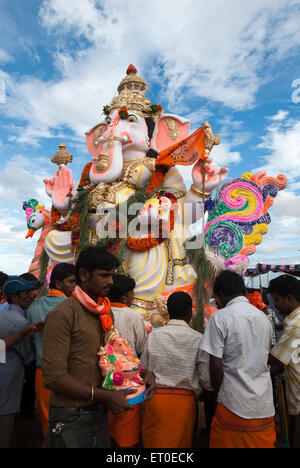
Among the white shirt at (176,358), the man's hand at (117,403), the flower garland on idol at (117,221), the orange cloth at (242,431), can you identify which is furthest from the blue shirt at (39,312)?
the flower garland on idol at (117,221)

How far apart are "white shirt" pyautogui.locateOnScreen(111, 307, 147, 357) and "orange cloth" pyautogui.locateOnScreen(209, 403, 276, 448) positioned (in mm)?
722

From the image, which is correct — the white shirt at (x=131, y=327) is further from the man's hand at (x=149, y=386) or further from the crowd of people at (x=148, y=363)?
the man's hand at (x=149, y=386)

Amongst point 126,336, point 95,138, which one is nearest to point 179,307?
point 126,336

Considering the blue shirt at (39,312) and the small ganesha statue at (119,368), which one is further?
the blue shirt at (39,312)

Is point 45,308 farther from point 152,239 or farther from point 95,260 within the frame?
point 152,239

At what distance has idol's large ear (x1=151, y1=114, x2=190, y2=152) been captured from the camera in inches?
194

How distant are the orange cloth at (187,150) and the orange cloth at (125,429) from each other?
3.19 meters

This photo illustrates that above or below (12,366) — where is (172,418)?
below

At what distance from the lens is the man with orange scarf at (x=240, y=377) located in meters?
1.93

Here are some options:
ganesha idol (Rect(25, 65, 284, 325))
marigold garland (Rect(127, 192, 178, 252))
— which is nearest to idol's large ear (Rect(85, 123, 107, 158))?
ganesha idol (Rect(25, 65, 284, 325))

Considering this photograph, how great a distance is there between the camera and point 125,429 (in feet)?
7.64

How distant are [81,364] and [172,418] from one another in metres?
0.94
